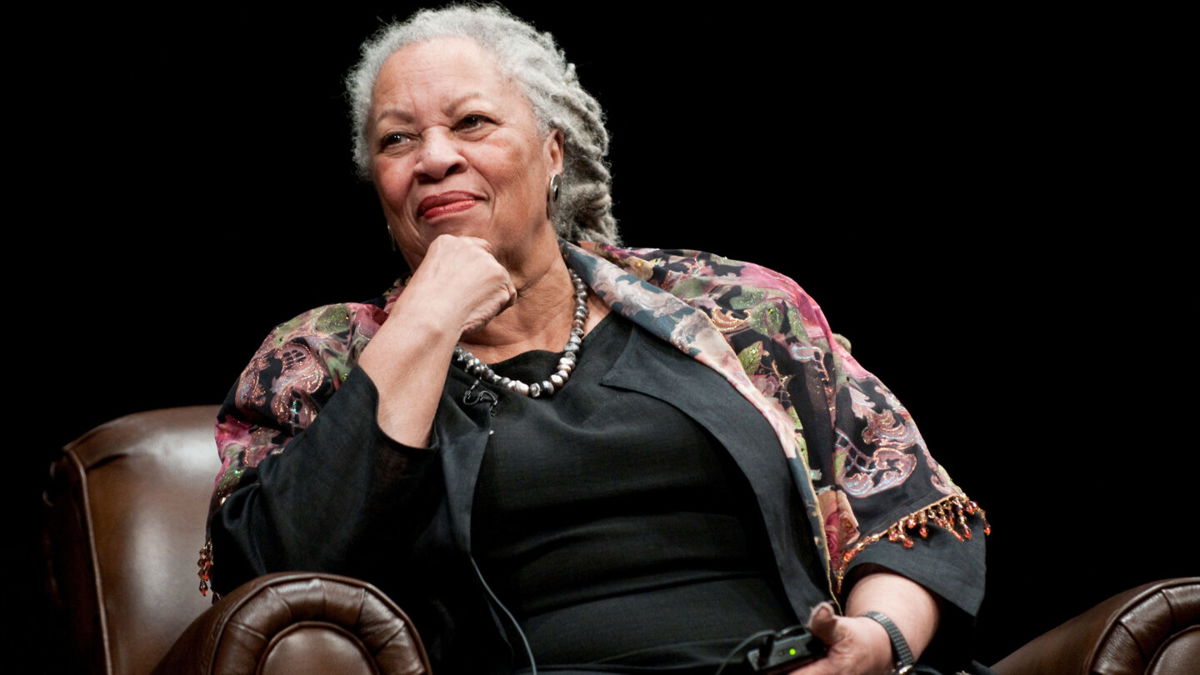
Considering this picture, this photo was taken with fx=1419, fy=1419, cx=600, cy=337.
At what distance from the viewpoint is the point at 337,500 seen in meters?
1.61

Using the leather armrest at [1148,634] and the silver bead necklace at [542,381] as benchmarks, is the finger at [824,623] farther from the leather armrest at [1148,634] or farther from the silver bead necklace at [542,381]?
the silver bead necklace at [542,381]

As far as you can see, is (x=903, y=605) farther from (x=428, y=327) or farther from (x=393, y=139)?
(x=393, y=139)

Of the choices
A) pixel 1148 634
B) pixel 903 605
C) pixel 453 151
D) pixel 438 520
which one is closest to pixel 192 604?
pixel 438 520

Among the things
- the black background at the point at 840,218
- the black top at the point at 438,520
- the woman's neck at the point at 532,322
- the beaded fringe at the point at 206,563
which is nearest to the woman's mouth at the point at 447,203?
the woman's neck at the point at 532,322

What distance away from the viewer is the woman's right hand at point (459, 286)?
1.75 meters

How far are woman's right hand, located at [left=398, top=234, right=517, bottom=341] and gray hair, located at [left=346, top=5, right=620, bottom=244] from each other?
0.94 feet

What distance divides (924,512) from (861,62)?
1.24 m

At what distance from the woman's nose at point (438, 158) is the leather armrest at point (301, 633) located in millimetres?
614

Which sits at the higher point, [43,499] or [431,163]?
[431,163]

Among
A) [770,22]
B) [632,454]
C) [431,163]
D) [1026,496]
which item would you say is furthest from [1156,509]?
[431,163]

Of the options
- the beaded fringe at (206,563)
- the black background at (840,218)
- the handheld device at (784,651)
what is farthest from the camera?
the black background at (840,218)

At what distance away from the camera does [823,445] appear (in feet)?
6.04

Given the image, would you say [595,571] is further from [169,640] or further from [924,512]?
[169,640]

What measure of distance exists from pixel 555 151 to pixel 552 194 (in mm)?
89
